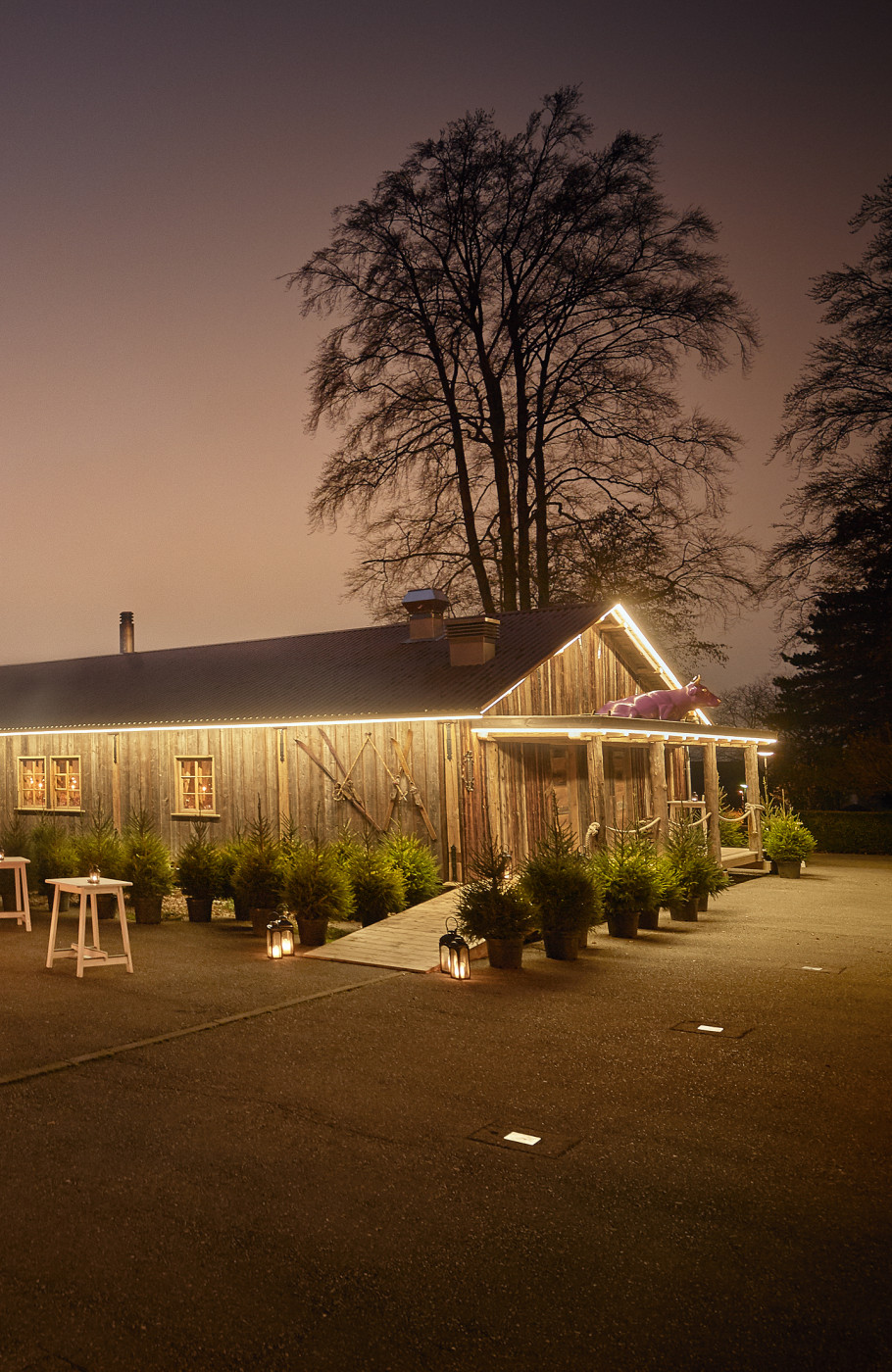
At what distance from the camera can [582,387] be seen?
97.8ft

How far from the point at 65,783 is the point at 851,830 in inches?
751

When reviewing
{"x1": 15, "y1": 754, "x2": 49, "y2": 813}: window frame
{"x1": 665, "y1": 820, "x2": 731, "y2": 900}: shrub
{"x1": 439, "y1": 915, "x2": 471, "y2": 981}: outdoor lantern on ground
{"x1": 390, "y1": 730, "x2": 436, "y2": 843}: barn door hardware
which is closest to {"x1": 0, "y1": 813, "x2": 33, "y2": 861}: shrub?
{"x1": 15, "y1": 754, "x2": 49, "y2": 813}: window frame

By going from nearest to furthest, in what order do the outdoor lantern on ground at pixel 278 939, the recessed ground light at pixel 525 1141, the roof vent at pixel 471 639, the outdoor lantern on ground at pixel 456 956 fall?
1. the recessed ground light at pixel 525 1141
2. the outdoor lantern on ground at pixel 456 956
3. the outdoor lantern on ground at pixel 278 939
4. the roof vent at pixel 471 639

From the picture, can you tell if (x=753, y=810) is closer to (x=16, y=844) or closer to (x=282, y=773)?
(x=282, y=773)

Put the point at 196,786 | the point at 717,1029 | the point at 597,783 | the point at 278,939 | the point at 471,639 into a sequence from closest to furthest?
the point at 717,1029 < the point at 278,939 < the point at 597,783 < the point at 471,639 < the point at 196,786

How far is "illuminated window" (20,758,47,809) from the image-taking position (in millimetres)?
21797

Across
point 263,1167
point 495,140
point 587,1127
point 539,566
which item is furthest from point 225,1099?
point 495,140

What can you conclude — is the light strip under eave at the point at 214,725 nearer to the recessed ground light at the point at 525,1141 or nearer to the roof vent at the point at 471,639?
the roof vent at the point at 471,639

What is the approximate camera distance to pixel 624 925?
12711mm

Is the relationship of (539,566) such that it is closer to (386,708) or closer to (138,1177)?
(386,708)

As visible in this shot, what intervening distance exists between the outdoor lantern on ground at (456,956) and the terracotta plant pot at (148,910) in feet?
19.1

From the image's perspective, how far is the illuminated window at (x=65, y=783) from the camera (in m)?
21.1

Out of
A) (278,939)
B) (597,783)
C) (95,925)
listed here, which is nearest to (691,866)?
(597,783)

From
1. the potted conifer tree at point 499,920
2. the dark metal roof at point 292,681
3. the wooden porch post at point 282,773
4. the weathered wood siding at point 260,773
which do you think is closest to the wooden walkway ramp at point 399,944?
the potted conifer tree at point 499,920
